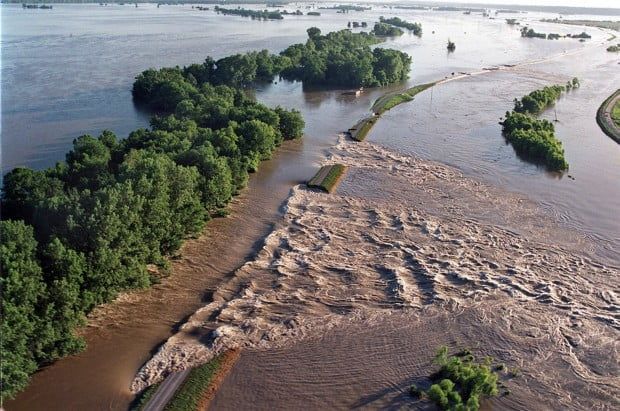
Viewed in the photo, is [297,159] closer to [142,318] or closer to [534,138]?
[534,138]

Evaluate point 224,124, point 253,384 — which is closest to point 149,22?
point 224,124

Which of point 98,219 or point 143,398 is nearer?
point 143,398

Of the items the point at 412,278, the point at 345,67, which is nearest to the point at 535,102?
the point at 345,67

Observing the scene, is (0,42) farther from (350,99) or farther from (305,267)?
(305,267)

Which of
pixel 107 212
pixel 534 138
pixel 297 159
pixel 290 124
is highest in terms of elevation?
pixel 107 212

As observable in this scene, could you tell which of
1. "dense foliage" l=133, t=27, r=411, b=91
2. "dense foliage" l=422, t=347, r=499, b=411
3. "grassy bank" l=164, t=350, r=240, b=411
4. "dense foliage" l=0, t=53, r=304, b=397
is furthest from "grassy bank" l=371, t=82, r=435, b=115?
"grassy bank" l=164, t=350, r=240, b=411

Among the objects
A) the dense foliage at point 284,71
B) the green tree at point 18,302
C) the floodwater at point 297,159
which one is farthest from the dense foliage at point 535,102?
the green tree at point 18,302
